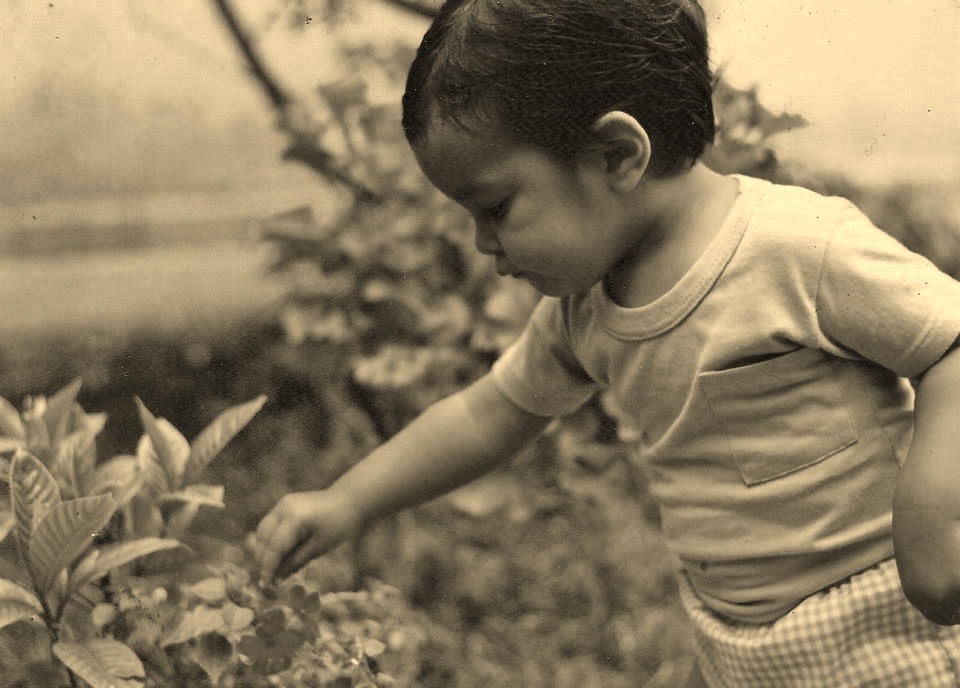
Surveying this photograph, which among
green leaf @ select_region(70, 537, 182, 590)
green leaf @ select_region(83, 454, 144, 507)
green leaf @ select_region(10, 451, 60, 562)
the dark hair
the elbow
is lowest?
green leaf @ select_region(83, 454, 144, 507)

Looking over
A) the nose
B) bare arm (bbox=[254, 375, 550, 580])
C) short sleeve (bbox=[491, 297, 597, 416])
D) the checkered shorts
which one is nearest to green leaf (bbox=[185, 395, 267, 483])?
bare arm (bbox=[254, 375, 550, 580])

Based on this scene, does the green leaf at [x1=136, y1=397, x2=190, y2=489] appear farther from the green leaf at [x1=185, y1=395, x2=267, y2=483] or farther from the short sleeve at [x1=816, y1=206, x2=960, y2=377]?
the short sleeve at [x1=816, y1=206, x2=960, y2=377]

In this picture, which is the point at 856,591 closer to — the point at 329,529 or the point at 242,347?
the point at 329,529

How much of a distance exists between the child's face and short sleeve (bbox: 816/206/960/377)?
202 mm

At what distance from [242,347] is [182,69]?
369 mm

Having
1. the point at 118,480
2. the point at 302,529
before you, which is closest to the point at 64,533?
the point at 118,480

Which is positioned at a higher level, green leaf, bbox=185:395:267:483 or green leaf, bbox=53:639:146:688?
green leaf, bbox=185:395:267:483

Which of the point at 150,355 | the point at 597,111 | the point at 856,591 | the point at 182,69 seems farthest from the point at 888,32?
the point at 150,355

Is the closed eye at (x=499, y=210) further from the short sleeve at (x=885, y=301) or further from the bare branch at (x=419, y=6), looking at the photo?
the bare branch at (x=419, y=6)

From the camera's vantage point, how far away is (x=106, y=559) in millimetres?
1179

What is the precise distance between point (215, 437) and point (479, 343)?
16.6 inches

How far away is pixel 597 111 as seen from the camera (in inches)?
39.9

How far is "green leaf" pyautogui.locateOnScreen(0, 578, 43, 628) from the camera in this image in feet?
3.73

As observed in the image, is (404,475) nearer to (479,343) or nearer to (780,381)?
(479,343)
